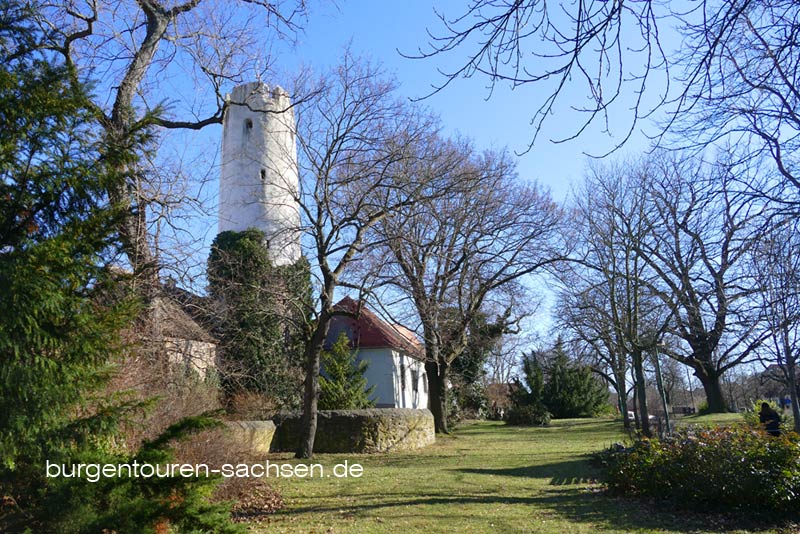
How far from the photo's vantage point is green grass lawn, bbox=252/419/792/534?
839cm

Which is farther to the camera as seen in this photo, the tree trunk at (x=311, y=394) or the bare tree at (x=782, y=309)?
the tree trunk at (x=311, y=394)

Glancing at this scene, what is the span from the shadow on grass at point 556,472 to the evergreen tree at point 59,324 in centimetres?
868

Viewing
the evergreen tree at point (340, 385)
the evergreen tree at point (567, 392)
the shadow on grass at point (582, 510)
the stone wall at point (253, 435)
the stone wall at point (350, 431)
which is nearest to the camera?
the shadow on grass at point (582, 510)

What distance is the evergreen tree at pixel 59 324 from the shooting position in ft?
16.1

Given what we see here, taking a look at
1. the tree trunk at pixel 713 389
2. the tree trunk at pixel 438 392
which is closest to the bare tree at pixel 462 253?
the tree trunk at pixel 438 392

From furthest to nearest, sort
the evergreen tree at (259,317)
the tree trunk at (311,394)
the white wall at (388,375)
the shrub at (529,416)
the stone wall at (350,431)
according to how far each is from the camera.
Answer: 1. the shrub at (529,416)
2. the white wall at (388,375)
3. the stone wall at (350,431)
4. the evergreen tree at (259,317)
5. the tree trunk at (311,394)

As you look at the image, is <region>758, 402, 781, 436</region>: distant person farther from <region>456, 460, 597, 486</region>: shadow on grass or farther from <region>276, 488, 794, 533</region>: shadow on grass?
<region>276, 488, 794, 533</region>: shadow on grass

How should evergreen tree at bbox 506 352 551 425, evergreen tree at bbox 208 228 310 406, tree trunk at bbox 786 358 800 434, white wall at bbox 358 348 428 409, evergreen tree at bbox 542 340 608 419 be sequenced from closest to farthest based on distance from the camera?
tree trunk at bbox 786 358 800 434 → evergreen tree at bbox 208 228 310 406 → white wall at bbox 358 348 428 409 → evergreen tree at bbox 506 352 551 425 → evergreen tree at bbox 542 340 608 419

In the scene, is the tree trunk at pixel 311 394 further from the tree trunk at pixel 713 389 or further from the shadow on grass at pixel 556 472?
the tree trunk at pixel 713 389

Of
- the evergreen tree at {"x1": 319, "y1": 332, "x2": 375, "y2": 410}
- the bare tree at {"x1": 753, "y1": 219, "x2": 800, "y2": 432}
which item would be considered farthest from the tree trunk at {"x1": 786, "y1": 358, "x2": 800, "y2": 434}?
the evergreen tree at {"x1": 319, "y1": 332, "x2": 375, "y2": 410}

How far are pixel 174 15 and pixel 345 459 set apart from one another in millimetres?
11018

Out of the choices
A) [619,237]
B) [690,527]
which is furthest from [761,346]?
[690,527]

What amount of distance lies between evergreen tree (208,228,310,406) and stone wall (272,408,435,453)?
6.31ft

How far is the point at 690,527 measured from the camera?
8.19 metres
